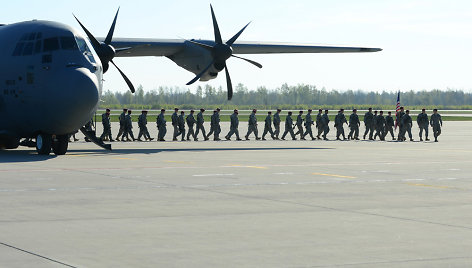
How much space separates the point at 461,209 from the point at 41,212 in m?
6.06

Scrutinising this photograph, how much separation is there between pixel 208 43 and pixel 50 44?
31.8ft

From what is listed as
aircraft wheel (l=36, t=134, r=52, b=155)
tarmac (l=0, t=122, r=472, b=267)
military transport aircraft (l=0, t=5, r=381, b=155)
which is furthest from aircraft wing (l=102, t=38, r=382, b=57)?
tarmac (l=0, t=122, r=472, b=267)

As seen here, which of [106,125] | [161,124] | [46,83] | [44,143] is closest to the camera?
[46,83]

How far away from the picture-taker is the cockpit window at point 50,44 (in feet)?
71.6

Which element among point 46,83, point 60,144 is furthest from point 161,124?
point 46,83

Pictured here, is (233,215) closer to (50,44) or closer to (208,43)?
(50,44)

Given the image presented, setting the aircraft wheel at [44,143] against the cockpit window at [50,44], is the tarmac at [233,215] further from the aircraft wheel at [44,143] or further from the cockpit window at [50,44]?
the cockpit window at [50,44]

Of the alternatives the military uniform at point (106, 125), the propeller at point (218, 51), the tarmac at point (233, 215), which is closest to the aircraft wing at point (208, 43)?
the propeller at point (218, 51)

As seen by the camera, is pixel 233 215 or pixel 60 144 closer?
pixel 233 215

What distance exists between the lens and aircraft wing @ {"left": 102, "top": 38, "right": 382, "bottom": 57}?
30469 mm

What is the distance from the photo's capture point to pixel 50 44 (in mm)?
21906

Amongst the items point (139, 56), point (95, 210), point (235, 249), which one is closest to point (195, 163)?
point (95, 210)

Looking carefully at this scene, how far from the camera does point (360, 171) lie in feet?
58.4

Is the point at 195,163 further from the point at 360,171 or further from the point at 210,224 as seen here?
the point at 210,224
